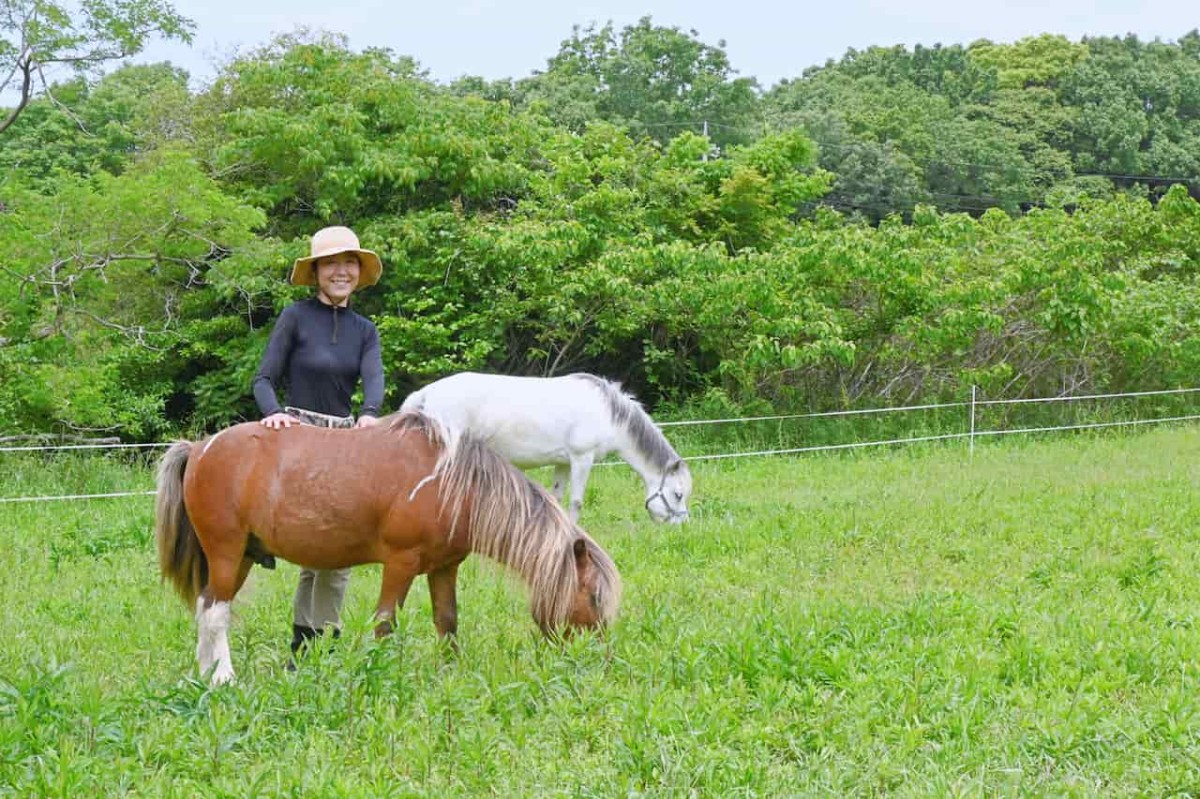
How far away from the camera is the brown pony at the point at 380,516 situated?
4.23 metres

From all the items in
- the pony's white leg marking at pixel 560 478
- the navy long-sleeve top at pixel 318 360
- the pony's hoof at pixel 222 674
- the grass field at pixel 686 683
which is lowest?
the pony's hoof at pixel 222 674

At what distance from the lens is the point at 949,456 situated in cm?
1198

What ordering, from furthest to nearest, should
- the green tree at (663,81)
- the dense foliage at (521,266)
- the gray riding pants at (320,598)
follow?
the green tree at (663,81) → the dense foliage at (521,266) → the gray riding pants at (320,598)

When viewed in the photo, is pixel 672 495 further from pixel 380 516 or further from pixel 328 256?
pixel 328 256

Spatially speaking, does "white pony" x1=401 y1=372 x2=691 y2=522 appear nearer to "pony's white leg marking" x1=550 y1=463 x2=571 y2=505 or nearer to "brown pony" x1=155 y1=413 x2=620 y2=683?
"pony's white leg marking" x1=550 y1=463 x2=571 y2=505

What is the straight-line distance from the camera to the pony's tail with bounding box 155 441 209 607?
4.51 meters

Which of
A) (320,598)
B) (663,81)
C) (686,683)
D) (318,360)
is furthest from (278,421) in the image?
(663,81)

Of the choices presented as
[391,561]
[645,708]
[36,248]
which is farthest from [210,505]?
[36,248]

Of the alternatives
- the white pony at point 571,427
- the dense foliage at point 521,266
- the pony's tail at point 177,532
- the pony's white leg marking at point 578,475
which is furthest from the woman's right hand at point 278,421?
the dense foliage at point 521,266

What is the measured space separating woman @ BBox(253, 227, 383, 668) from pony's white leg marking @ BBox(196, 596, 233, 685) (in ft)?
1.10

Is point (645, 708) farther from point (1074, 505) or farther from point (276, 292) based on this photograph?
point (276, 292)

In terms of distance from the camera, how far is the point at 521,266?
47.3ft

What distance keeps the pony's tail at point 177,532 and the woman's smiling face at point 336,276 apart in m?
0.87

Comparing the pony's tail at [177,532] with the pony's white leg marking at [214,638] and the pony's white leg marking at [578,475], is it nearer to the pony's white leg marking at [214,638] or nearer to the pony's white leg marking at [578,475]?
the pony's white leg marking at [214,638]
